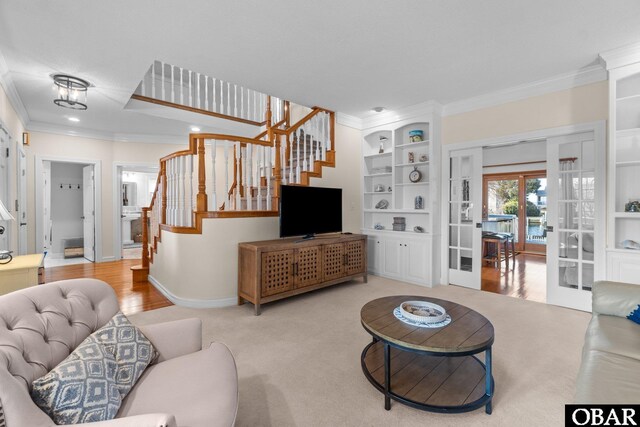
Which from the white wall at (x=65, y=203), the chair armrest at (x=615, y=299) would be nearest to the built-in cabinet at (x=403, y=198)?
the chair armrest at (x=615, y=299)

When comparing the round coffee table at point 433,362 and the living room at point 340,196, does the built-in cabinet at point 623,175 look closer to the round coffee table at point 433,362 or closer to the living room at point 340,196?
the living room at point 340,196

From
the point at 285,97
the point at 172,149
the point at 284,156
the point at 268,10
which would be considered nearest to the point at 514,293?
the point at 284,156

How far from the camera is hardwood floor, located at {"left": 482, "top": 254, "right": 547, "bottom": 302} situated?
410cm

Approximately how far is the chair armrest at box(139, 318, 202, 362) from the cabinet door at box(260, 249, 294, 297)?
1615 millimetres

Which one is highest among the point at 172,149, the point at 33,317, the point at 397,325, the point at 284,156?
the point at 172,149

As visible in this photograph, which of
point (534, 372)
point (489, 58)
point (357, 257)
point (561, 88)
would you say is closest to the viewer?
point (534, 372)

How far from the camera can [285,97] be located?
413 centimetres

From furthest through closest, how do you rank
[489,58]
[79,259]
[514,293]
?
[79,259]
[514,293]
[489,58]

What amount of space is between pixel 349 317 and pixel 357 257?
134cm

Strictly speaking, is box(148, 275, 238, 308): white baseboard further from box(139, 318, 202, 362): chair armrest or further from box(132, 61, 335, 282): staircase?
box(139, 318, 202, 362): chair armrest

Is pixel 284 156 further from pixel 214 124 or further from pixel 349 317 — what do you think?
pixel 349 317

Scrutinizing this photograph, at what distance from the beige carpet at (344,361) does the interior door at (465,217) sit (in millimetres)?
530

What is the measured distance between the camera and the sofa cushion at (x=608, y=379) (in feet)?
4.07

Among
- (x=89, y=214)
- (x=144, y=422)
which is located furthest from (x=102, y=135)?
(x=144, y=422)
